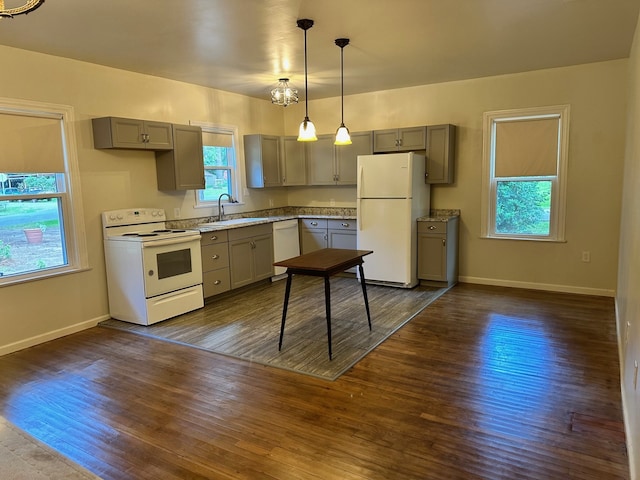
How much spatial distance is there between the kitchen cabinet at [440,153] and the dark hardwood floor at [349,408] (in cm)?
221

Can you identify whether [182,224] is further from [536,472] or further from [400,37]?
[536,472]

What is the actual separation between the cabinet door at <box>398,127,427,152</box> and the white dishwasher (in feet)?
6.04

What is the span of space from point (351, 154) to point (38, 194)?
3.77m

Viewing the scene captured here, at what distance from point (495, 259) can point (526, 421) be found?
3287 mm

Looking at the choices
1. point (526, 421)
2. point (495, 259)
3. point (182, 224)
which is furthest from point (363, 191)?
point (526, 421)

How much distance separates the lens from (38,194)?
3.90 m

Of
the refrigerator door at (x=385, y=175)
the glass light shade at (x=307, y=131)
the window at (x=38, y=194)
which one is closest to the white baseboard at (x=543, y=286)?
the refrigerator door at (x=385, y=175)

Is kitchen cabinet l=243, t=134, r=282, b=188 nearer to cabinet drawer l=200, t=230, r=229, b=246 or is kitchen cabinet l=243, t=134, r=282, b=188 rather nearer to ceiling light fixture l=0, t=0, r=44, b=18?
cabinet drawer l=200, t=230, r=229, b=246

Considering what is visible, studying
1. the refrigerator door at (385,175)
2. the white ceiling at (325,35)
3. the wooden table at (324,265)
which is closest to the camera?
the white ceiling at (325,35)

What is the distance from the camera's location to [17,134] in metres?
3.70

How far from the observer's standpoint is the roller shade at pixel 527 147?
5.02 meters

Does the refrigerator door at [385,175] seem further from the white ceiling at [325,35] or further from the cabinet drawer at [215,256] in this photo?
the cabinet drawer at [215,256]

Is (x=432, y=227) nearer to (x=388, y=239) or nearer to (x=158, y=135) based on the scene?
(x=388, y=239)

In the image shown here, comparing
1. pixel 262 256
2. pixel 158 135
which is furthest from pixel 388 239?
pixel 158 135
